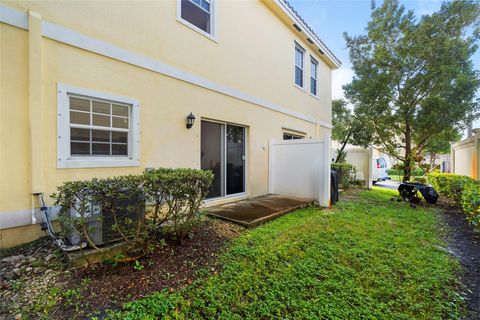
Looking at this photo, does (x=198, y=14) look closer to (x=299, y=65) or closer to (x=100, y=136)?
(x=100, y=136)

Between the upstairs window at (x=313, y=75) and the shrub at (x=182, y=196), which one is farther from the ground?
the upstairs window at (x=313, y=75)

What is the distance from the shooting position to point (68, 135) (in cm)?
377

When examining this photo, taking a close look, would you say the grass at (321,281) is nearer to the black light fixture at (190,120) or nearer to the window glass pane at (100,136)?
the black light fixture at (190,120)

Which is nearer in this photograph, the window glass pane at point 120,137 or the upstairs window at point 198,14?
the window glass pane at point 120,137

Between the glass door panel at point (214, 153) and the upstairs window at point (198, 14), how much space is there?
2.54 metres

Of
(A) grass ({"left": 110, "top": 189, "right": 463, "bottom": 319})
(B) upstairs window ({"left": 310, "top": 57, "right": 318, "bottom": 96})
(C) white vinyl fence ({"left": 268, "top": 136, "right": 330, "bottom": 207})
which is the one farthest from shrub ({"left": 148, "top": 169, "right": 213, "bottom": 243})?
(B) upstairs window ({"left": 310, "top": 57, "right": 318, "bottom": 96})

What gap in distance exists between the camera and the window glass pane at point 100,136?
4125 millimetres

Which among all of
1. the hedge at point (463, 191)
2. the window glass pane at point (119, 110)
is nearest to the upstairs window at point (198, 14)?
the window glass pane at point (119, 110)

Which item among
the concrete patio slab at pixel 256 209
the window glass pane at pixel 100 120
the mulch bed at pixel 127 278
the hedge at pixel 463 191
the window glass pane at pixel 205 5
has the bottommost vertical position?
the mulch bed at pixel 127 278

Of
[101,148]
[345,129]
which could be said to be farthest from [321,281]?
[345,129]

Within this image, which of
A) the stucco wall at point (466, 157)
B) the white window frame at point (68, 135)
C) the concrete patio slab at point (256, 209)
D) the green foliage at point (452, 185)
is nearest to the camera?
the white window frame at point (68, 135)

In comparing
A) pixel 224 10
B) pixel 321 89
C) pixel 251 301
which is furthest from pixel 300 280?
pixel 321 89

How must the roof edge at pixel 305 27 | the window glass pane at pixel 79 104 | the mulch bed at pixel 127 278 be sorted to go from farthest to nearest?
the roof edge at pixel 305 27
the window glass pane at pixel 79 104
the mulch bed at pixel 127 278

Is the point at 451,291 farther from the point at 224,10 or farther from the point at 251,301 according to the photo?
the point at 224,10
